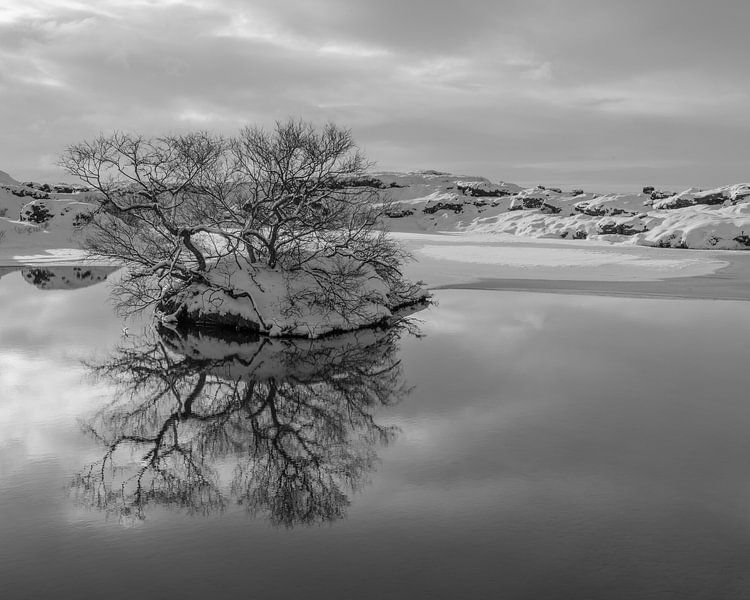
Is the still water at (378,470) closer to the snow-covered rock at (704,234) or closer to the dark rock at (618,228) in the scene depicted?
the snow-covered rock at (704,234)

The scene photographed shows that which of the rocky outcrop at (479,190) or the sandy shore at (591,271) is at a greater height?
the rocky outcrop at (479,190)

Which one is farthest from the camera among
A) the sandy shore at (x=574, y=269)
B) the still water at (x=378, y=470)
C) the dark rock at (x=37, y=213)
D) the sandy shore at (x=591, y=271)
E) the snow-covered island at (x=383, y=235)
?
the dark rock at (x=37, y=213)

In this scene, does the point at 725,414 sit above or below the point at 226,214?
below

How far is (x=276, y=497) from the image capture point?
410 inches

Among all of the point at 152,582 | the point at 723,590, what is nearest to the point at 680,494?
the point at 723,590

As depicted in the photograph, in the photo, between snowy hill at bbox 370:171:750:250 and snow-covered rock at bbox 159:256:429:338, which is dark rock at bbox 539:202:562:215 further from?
snow-covered rock at bbox 159:256:429:338

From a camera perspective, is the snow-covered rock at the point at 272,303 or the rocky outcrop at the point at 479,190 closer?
the snow-covered rock at the point at 272,303

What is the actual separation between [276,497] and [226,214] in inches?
827

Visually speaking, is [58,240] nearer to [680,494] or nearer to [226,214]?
[226,214]

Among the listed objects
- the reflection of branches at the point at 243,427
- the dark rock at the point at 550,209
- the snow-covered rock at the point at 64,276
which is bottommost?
the snow-covered rock at the point at 64,276

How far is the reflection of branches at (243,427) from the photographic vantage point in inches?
414

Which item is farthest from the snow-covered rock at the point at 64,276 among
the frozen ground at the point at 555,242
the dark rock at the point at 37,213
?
the dark rock at the point at 37,213

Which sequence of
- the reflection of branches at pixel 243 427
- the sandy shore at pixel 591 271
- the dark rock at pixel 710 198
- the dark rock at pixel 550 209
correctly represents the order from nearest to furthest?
the reflection of branches at pixel 243 427 < the sandy shore at pixel 591 271 < the dark rock at pixel 710 198 < the dark rock at pixel 550 209

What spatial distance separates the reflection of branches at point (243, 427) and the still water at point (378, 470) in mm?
62
